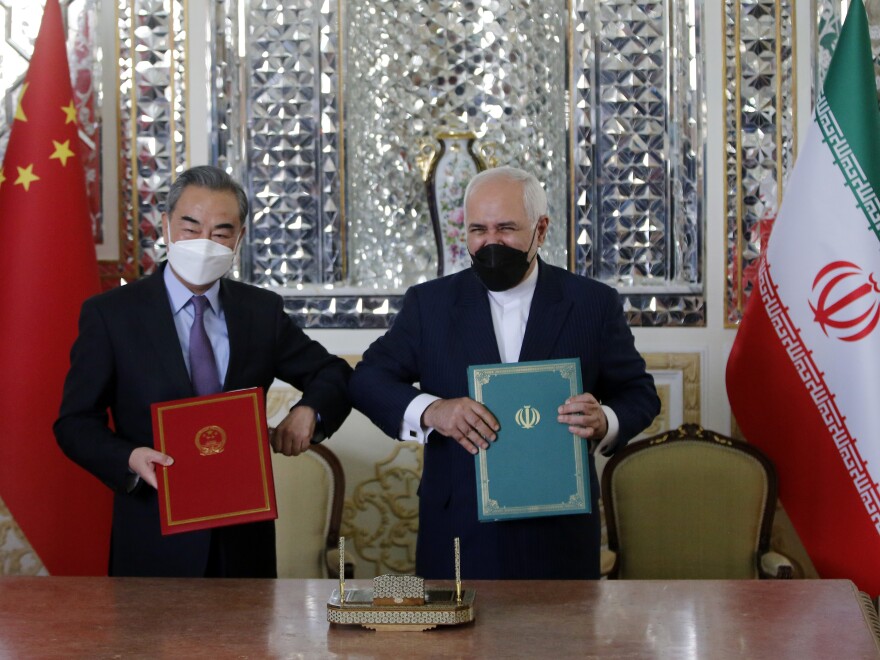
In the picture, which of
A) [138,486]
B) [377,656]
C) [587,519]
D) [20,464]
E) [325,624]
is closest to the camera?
[377,656]

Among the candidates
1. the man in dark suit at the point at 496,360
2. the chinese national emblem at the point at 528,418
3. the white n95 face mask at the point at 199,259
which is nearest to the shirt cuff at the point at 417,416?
the man in dark suit at the point at 496,360

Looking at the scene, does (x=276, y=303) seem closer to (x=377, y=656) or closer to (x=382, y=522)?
→ (x=377, y=656)

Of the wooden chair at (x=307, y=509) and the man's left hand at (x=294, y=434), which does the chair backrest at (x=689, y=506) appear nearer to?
the wooden chair at (x=307, y=509)

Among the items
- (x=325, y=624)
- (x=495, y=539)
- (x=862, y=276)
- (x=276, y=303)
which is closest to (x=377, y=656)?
(x=325, y=624)

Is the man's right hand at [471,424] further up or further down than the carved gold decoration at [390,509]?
further up

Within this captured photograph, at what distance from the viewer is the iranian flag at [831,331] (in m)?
3.47

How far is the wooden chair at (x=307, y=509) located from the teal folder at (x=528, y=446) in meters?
1.42

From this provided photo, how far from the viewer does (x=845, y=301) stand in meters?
3.51

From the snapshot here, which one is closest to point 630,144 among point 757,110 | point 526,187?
point 757,110

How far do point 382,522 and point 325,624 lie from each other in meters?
2.17

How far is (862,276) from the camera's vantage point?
3.50 metres

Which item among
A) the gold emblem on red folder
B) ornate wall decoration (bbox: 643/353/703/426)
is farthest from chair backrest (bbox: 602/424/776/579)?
the gold emblem on red folder

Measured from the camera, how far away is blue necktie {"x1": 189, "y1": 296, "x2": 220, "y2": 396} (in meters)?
2.65

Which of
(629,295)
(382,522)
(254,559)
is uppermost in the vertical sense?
(629,295)
